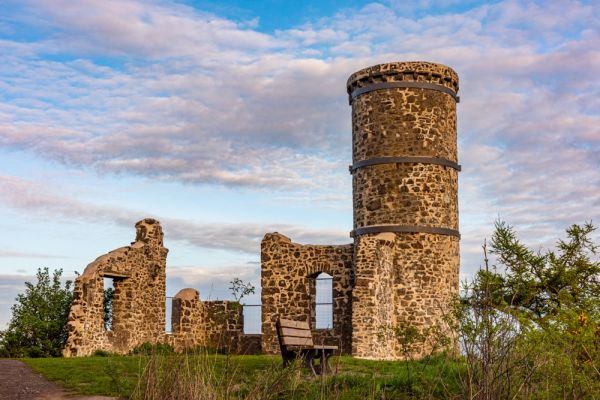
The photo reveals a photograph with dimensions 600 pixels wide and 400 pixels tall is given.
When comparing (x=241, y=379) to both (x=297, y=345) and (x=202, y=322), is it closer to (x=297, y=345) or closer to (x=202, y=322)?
(x=297, y=345)

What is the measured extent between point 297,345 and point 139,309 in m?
9.52

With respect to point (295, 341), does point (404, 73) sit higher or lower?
higher

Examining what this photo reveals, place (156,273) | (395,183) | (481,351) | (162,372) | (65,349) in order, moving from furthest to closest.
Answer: (156,273) < (395,183) < (65,349) < (162,372) < (481,351)

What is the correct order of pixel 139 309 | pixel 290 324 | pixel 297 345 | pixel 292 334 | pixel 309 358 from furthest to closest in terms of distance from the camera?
pixel 139 309, pixel 290 324, pixel 292 334, pixel 309 358, pixel 297 345

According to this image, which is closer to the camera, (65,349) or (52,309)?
(65,349)

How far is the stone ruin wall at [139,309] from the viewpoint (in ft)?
61.3

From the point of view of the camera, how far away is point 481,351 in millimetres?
5582

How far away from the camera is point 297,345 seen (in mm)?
12414

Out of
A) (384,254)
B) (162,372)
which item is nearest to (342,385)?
(162,372)

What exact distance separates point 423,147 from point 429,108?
1047 mm

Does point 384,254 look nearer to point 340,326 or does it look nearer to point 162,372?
point 340,326

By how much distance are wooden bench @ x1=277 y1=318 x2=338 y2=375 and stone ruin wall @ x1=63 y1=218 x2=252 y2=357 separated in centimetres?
542

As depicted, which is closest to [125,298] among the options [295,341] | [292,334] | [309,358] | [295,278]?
[295,278]

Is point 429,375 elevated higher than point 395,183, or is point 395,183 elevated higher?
point 395,183
